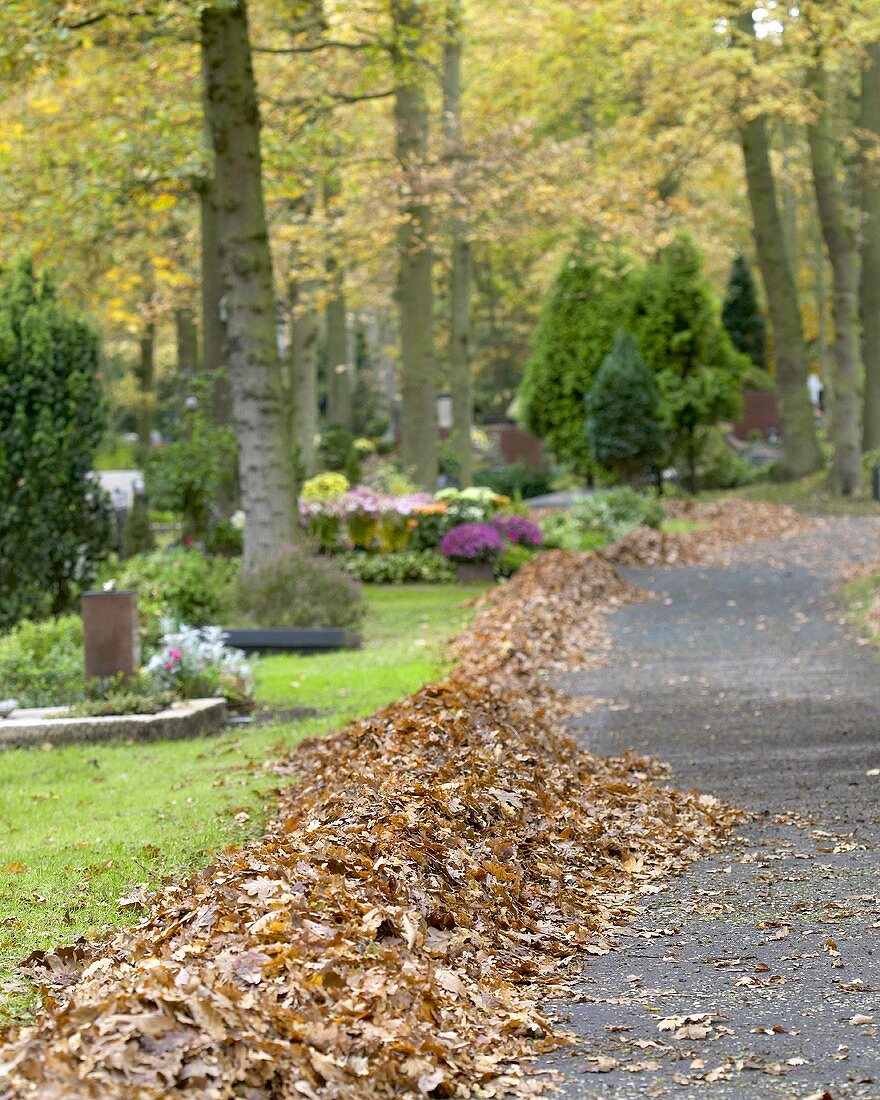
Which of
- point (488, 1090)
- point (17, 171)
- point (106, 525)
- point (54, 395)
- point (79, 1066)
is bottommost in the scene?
point (488, 1090)

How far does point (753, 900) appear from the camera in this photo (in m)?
6.19

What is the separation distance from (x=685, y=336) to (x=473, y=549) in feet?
42.9

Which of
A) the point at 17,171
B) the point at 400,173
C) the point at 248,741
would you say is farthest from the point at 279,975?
the point at 400,173

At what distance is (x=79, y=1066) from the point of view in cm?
381

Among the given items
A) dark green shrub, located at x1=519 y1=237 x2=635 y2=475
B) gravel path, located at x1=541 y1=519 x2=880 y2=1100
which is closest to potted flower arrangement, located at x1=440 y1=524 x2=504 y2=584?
gravel path, located at x1=541 y1=519 x2=880 y2=1100

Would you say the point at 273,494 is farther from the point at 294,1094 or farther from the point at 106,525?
the point at 294,1094

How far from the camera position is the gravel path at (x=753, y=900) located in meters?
4.42

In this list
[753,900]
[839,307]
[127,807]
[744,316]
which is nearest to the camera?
[753,900]

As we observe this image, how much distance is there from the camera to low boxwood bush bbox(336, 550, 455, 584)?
2122cm

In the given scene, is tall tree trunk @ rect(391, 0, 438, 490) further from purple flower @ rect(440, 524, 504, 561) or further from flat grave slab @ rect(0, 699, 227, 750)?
flat grave slab @ rect(0, 699, 227, 750)

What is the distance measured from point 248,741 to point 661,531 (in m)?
12.9

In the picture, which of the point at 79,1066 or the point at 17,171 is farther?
the point at 17,171

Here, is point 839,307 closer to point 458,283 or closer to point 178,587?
point 458,283

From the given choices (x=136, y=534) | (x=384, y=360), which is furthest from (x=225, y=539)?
(x=384, y=360)
